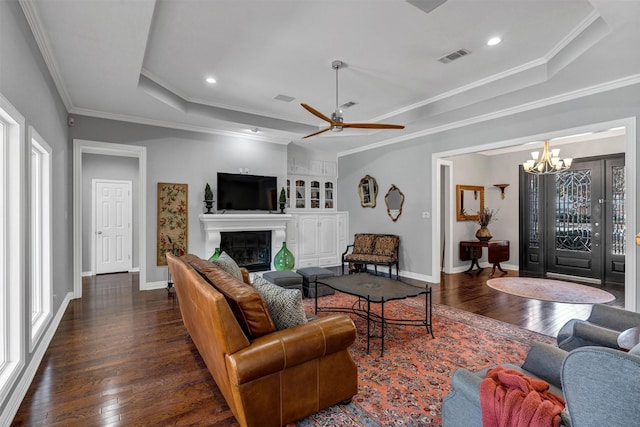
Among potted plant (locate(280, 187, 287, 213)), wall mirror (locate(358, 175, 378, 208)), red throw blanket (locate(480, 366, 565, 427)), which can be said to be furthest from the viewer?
wall mirror (locate(358, 175, 378, 208))

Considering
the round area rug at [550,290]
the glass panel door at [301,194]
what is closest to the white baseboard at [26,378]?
the glass panel door at [301,194]

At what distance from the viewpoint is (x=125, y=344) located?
3.13 meters

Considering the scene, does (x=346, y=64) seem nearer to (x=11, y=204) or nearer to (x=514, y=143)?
(x=514, y=143)

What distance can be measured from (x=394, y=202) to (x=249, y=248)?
3.02 metres

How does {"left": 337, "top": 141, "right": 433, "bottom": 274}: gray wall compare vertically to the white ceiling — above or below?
below

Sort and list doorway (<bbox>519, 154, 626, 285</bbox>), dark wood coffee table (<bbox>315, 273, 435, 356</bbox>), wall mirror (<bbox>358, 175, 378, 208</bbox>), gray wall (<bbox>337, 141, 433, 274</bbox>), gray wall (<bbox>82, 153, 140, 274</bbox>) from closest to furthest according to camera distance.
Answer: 1. dark wood coffee table (<bbox>315, 273, 435, 356</bbox>)
2. doorway (<bbox>519, 154, 626, 285</bbox>)
3. gray wall (<bbox>337, 141, 433, 274</bbox>)
4. gray wall (<bbox>82, 153, 140, 274</bbox>)
5. wall mirror (<bbox>358, 175, 378, 208</bbox>)

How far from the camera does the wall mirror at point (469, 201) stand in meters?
7.10

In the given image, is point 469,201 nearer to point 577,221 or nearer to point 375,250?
point 577,221

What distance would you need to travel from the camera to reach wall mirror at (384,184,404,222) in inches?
253

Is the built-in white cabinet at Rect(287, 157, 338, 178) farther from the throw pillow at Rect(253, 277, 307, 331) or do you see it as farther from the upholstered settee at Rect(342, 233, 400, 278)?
the throw pillow at Rect(253, 277, 307, 331)

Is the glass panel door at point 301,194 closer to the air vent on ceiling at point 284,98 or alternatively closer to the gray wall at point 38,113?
the air vent on ceiling at point 284,98

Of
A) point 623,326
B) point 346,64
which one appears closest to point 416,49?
point 346,64

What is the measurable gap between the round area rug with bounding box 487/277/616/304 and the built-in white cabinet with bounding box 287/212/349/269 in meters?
3.24

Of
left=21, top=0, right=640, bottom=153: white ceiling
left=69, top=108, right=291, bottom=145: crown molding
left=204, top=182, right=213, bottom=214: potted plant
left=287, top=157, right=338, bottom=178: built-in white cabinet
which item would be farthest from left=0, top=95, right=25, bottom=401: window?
left=287, top=157, right=338, bottom=178: built-in white cabinet
